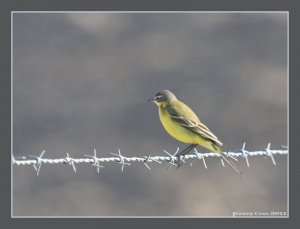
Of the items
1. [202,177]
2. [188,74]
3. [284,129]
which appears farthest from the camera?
[188,74]

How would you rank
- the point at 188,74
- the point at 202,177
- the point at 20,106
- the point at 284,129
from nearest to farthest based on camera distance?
the point at 284,129, the point at 20,106, the point at 202,177, the point at 188,74

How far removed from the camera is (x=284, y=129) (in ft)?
41.8

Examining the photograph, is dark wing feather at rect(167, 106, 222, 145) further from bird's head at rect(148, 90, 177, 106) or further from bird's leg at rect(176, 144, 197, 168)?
bird's leg at rect(176, 144, 197, 168)

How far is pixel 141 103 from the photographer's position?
609 inches

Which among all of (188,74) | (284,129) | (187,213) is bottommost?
(187,213)

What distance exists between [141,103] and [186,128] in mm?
4262

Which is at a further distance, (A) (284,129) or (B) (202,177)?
(B) (202,177)

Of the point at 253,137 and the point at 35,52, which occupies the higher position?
the point at 35,52

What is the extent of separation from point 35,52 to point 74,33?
32.9 inches

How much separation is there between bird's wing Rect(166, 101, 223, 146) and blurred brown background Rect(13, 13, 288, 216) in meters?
1.65

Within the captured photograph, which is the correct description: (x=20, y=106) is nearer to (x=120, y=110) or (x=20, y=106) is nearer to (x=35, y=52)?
(x=35, y=52)

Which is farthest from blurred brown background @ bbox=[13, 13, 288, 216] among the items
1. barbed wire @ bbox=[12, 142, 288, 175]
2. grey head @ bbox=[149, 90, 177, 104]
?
grey head @ bbox=[149, 90, 177, 104]

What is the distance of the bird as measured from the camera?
36.7ft

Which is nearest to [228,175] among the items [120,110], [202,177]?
[202,177]
